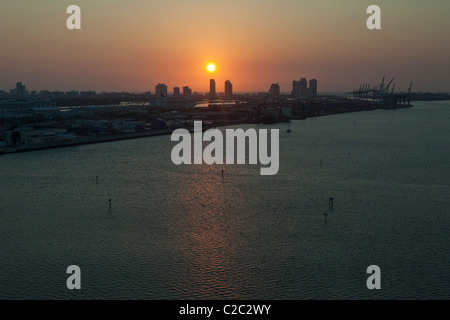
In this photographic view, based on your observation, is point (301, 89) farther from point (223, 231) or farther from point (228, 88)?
point (223, 231)

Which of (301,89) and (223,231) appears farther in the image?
(301,89)

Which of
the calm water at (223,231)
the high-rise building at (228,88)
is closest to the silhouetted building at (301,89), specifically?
the high-rise building at (228,88)

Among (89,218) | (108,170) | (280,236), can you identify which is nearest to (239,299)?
(280,236)

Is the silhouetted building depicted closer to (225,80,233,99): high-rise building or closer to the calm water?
(225,80,233,99): high-rise building

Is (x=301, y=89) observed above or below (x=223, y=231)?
above

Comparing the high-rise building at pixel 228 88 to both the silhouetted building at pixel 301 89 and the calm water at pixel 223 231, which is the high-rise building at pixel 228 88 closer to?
the silhouetted building at pixel 301 89

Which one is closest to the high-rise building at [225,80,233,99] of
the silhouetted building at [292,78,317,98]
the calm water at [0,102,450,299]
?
the silhouetted building at [292,78,317,98]

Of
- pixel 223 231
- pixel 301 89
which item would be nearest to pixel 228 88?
pixel 301 89
